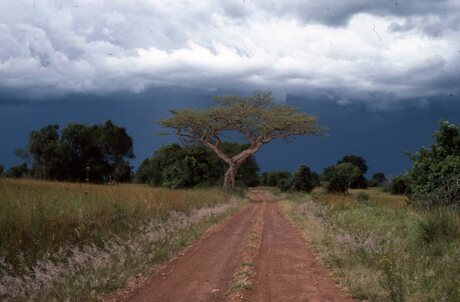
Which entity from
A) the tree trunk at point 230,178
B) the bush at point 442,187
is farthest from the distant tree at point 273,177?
the bush at point 442,187

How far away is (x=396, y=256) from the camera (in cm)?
996

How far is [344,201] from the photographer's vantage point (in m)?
25.0

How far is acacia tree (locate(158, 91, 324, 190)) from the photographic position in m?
48.7

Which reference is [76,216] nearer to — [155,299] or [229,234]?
[155,299]

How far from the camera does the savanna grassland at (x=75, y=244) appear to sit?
794 cm

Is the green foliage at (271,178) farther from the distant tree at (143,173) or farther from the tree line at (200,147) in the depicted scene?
the tree line at (200,147)

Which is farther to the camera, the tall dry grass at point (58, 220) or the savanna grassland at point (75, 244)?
the tall dry grass at point (58, 220)

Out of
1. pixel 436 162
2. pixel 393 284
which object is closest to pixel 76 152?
pixel 436 162

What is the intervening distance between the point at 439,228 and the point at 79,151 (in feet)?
161

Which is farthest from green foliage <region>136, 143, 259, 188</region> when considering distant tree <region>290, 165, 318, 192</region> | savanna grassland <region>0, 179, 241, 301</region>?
savanna grassland <region>0, 179, 241, 301</region>

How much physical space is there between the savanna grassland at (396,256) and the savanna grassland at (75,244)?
3.98 m

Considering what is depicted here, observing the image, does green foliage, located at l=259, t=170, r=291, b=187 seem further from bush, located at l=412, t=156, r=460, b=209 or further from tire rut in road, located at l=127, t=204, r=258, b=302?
tire rut in road, located at l=127, t=204, r=258, b=302

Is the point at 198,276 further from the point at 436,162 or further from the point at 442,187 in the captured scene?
the point at 436,162

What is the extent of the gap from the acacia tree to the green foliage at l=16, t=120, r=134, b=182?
32.9 ft
